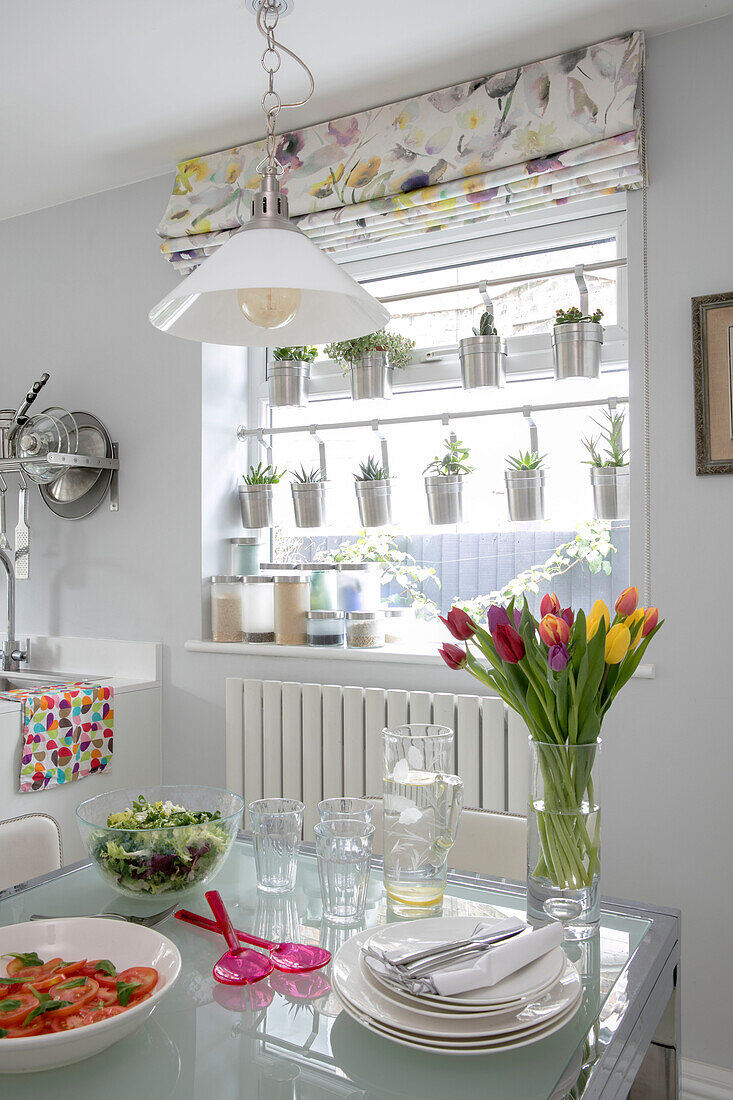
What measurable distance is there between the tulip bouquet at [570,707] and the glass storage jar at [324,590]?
151cm

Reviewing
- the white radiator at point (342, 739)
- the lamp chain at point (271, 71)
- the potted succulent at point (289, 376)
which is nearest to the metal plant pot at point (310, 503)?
the potted succulent at point (289, 376)

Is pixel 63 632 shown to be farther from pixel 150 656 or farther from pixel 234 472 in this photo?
pixel 234 472

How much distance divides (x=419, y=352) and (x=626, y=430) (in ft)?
2.18

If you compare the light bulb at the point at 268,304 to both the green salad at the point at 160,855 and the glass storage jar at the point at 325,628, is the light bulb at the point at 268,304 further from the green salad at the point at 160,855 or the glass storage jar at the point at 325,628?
the glass storage jar at the point at 325,628

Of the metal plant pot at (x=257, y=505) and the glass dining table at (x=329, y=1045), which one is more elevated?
the metal plant pot at (x=257, y=505)

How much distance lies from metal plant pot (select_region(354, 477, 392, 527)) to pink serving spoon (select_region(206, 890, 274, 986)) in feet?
5.06

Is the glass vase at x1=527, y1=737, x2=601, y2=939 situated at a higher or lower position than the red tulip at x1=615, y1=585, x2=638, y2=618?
lower

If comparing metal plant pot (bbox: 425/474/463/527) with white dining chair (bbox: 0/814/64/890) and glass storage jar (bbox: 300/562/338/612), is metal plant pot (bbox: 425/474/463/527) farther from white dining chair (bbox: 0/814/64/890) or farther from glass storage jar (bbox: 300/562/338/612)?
white dining chair (bbox: 0/814/64/890)

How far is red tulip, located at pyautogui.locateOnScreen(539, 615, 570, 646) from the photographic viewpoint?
100 centimetres

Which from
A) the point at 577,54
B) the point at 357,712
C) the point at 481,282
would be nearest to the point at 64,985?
the point at 357,712

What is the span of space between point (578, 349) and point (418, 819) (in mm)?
1449

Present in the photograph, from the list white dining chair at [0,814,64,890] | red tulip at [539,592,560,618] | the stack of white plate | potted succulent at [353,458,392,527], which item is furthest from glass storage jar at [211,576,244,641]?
the stack of white plate

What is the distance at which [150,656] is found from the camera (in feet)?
9.21

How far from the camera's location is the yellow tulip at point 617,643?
1.02 meters
